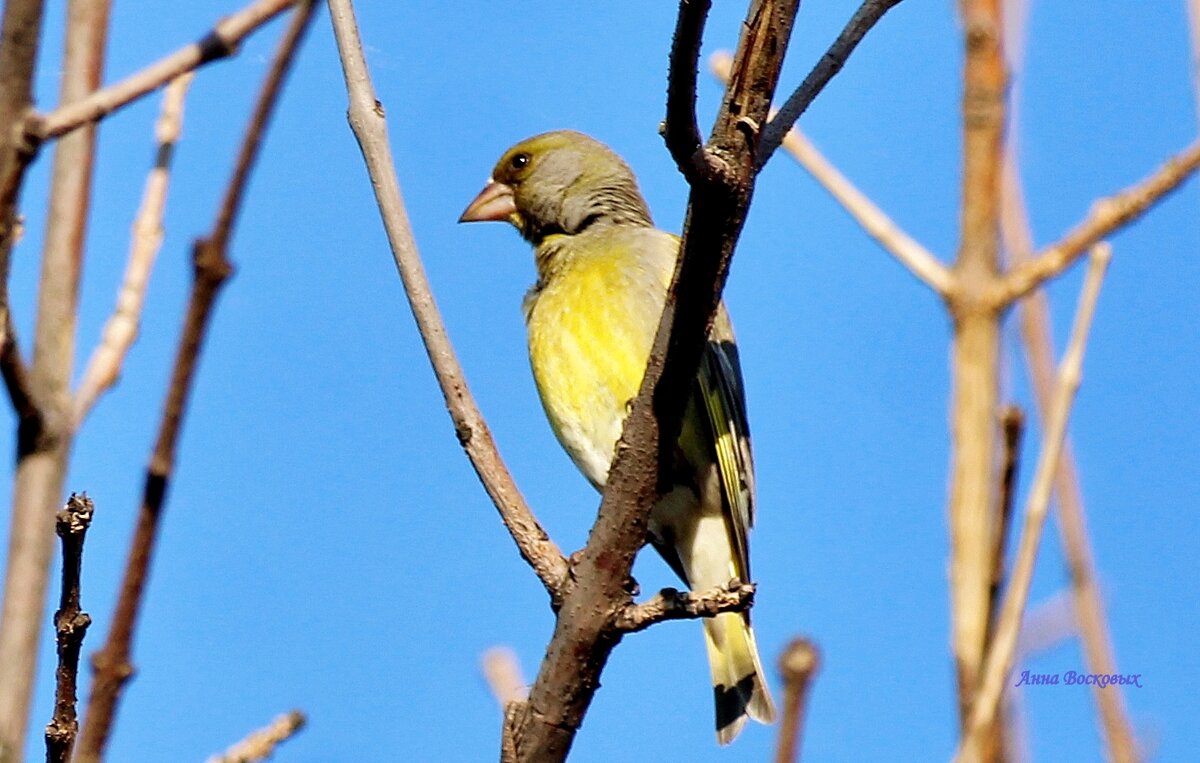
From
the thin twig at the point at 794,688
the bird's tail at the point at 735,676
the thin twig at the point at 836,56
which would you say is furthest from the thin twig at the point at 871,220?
the bird's tail at the point at 735,676

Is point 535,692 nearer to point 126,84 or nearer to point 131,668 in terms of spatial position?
point 131,668

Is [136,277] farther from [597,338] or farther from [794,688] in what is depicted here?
[597,338]

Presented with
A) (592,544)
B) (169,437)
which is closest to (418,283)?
(592,544)

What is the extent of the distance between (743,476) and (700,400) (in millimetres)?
286

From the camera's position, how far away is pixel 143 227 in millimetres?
2061

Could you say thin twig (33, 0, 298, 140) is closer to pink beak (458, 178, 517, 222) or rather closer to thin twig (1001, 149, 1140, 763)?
thin twig (1001, 149, 1140, 763)

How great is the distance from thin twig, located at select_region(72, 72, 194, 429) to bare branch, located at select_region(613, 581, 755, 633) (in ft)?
3.76

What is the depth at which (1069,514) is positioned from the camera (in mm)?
2014

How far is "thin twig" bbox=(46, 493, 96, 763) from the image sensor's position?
5.51 ft

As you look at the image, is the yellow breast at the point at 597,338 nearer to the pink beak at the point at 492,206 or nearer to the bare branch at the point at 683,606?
the pink beak at the point at 492,206

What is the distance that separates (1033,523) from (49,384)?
43.1 inches

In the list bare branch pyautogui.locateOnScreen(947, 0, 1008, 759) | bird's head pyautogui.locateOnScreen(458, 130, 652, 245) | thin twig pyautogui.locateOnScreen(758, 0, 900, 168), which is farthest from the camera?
bird's head pyautogui.locateOnScreen(458, 130, 652, 245)

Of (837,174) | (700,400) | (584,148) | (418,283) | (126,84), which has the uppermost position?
(584,148)

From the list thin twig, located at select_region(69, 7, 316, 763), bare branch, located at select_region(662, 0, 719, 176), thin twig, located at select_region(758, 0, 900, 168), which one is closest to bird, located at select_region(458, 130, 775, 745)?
thin twig, located at select_region(758, 0, 900, 168)
